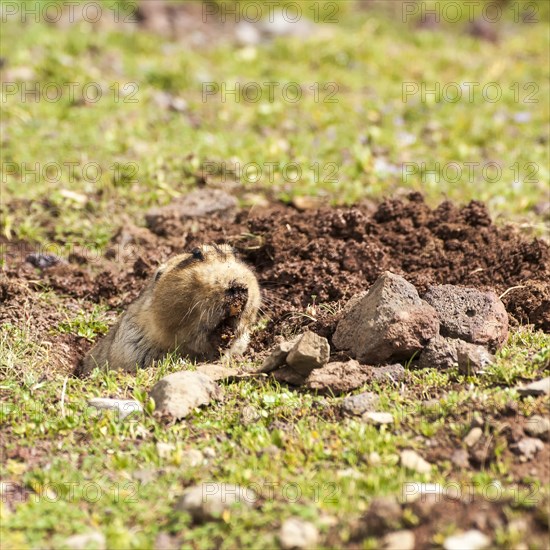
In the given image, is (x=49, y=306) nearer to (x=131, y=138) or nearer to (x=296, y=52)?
(x=131, y=138)

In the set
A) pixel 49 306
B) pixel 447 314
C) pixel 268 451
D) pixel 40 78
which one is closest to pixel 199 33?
pixel 40 78

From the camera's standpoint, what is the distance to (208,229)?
21.2ft

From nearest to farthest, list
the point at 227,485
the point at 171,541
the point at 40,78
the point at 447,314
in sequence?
the point at 171,541 → the point at 227,485 → the point at 447,314 → the point at 40,78

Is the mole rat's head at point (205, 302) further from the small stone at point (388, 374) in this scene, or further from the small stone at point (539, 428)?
the small stone at point (539, 428)

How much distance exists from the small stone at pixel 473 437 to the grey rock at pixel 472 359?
58 cm

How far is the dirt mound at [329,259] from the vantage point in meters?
5.35

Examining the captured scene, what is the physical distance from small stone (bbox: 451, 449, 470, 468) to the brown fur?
189 cm

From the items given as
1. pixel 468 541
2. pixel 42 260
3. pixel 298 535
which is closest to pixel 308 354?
pixel 298 535

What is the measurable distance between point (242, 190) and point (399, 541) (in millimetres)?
4501

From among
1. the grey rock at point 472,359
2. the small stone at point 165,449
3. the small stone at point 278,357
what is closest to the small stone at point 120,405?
the small stone at point 165,449

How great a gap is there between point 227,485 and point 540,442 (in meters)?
1.35

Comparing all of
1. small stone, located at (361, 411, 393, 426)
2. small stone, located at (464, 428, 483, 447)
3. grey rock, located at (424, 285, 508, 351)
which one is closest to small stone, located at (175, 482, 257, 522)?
small stone, located at (361, 411, 393, 426)

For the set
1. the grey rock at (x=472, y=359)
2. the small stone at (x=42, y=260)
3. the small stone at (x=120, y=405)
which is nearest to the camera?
the small stone at (x=120, y=405)

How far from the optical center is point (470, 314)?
468 cm
